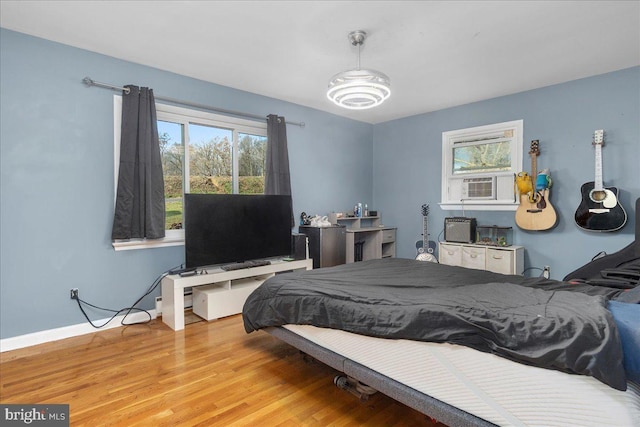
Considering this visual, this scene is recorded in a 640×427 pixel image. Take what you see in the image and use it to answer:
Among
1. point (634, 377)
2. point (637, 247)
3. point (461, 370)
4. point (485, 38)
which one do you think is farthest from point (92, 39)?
point (637, 247)

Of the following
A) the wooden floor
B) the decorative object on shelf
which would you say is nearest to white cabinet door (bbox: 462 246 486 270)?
the decorative object on shelf

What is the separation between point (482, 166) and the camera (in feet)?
14.3

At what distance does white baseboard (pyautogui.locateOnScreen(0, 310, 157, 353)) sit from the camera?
258cm

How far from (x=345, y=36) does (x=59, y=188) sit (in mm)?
2755

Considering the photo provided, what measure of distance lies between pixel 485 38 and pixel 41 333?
4.47m

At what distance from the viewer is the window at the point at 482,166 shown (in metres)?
4.04

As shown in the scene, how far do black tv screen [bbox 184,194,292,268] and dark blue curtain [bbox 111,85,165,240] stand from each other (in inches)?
14.1

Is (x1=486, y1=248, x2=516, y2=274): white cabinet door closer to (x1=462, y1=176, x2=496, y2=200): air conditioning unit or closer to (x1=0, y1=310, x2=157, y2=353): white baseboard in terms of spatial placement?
(x1=462, y1=176, x2=496, y2=200): air conditioning unit

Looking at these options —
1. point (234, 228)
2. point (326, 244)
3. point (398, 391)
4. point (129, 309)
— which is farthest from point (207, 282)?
point (398, 391)

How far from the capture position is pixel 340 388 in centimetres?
197

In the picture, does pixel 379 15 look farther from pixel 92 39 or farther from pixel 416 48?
pixel 92 39

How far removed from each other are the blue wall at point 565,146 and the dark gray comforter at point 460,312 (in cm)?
181

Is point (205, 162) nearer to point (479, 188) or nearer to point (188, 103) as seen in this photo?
point (188, 103)

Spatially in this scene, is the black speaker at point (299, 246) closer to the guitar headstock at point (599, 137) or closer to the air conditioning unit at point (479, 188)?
the air conditioning unit at point (479, 188)
